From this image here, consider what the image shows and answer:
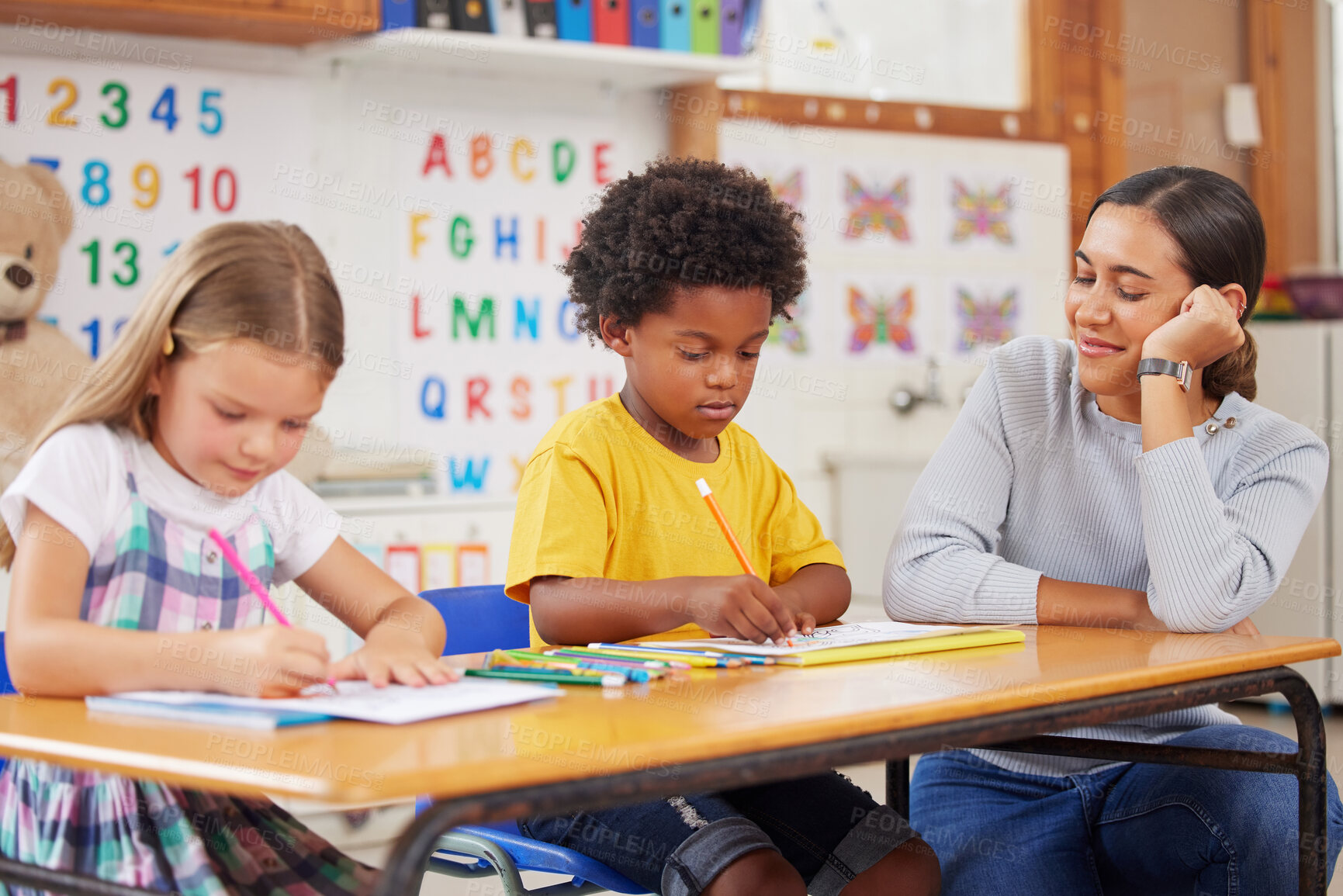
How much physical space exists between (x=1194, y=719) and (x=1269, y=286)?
3383 mm

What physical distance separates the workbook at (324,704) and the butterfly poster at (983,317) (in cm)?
366

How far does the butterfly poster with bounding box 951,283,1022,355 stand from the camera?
4539 millimetres

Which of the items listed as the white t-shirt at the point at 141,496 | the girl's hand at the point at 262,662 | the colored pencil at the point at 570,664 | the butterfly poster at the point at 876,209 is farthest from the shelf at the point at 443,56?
the girl's hand at the point at 262,662

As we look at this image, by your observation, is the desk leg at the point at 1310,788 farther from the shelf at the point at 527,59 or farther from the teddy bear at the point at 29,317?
the shelf at the point at 527,59

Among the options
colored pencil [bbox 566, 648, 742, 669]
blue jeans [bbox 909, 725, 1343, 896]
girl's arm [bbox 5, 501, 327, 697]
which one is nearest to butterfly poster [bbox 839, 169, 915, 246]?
blue jeans [bbox 909, 725, 1343, 896]

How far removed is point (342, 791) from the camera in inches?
29.6

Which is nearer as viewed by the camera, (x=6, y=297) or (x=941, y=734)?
(x=941, y=734)

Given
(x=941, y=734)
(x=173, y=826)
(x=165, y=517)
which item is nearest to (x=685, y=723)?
(x=941, y=734)

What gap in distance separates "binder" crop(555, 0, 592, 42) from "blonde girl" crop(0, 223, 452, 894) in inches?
92.9

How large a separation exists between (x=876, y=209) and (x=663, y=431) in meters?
2.95

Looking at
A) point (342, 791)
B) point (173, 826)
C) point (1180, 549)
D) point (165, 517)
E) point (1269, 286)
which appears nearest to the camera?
point (342, 791)

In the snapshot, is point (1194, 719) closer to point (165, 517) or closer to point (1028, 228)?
point (165, 517)

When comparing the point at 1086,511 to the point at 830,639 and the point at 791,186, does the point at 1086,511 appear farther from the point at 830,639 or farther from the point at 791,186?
the point at 791,186

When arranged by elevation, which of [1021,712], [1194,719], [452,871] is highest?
[1021,712]
